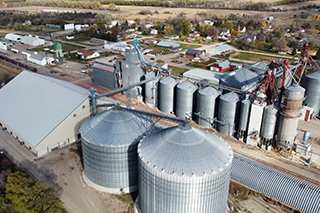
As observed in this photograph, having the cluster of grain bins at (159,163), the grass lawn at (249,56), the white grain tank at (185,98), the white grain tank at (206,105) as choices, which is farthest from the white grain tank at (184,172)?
the grass lawn at (249,56)

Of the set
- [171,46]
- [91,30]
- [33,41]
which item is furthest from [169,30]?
[33,41]

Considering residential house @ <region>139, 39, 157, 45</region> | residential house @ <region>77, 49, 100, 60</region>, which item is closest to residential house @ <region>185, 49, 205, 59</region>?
residential house @ <region>139, 39, 157, 45</region>

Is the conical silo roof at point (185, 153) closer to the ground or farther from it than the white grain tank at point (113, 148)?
farther from it

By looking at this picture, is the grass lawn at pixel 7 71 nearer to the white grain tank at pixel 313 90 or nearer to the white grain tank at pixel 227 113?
the white grain tank at pixel 227 113

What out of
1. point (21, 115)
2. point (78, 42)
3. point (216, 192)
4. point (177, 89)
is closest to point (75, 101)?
point (21, 115)

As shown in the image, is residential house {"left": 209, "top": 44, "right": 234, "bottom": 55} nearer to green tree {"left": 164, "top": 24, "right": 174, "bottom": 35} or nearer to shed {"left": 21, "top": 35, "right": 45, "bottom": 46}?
green tree {"left": 164, "top": 24, "right": 174, "bottom": 35}

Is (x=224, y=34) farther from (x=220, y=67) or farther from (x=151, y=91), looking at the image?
(x=151, y=91)

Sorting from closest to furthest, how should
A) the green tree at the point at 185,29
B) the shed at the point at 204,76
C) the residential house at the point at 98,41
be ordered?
1. the shed at the point at 204,76
2. the residential house at the point at 98,41
3. the green tree at the point at 185,29

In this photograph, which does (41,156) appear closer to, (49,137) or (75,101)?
(49,137)
